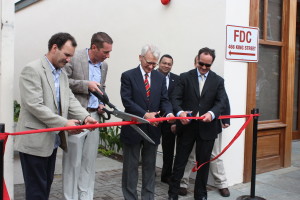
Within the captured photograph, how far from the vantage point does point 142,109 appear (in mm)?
3688

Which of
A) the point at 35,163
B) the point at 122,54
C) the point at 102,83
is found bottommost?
the point at 35,163

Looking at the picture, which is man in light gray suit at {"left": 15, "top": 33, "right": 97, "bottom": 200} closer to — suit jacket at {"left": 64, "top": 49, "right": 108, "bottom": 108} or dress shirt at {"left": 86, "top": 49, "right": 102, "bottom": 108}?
suit jacket at {"left": 64, "top": 49, "right": 108, "bottom": 108}

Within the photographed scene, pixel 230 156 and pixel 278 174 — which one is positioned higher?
pixel 230 156

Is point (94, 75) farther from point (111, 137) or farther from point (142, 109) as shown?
point (111, 137)

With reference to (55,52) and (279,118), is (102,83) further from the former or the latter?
(279,118)

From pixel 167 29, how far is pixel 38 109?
3.59 meters

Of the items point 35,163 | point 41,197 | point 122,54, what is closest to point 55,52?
point 35,163

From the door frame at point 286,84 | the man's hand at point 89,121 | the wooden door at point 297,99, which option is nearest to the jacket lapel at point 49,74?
the man's hand at point 89,121

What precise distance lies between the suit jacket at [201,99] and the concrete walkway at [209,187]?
1.05 metres

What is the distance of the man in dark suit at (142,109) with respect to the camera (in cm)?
375

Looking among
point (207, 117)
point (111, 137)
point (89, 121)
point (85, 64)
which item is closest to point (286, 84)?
point (207, 117)

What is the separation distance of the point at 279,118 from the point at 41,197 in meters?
4.48

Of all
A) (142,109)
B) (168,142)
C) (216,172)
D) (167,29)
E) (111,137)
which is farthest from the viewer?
(111,137)

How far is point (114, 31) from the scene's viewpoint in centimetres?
733
